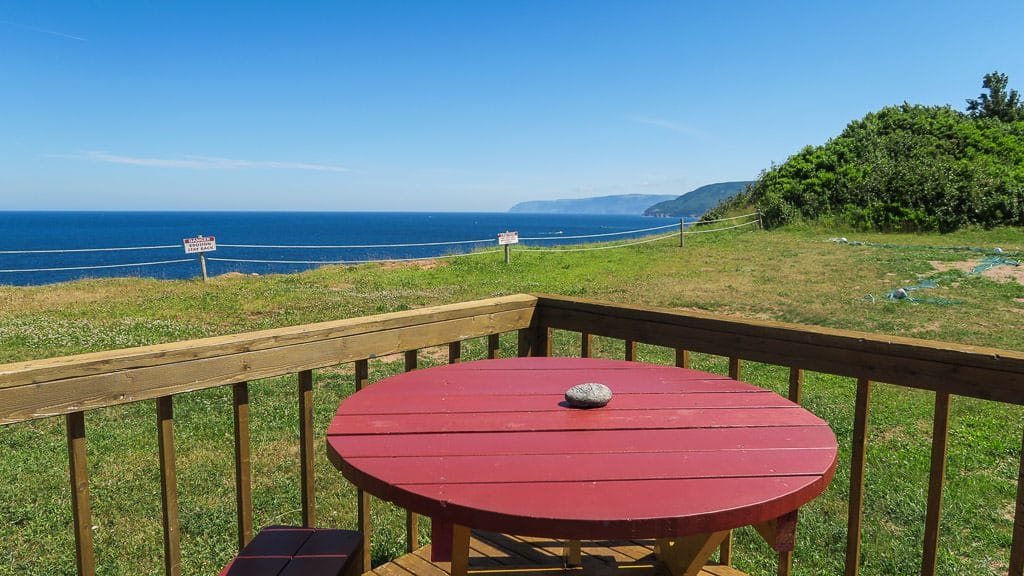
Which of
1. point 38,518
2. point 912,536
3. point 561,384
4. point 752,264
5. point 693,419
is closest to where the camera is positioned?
point 693,419

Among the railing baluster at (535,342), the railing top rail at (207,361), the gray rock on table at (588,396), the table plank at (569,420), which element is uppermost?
the railing top rail at (207,361)

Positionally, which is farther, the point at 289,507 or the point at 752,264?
the point at 752,264

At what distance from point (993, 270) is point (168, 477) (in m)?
13.2

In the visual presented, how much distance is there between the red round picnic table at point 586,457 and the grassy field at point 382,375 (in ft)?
5.27

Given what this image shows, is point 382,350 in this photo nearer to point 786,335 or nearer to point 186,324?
point 786,335

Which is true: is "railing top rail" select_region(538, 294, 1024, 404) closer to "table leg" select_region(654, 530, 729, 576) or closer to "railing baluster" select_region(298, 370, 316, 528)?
"table leg" select_region(654, 530, 729, 576)

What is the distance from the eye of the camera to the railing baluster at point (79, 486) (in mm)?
1589

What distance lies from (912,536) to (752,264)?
35.2 feet

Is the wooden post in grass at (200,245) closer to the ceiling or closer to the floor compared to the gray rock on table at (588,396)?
closer to the floor

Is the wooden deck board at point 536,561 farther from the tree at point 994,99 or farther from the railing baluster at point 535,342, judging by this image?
the tree at point 994,99

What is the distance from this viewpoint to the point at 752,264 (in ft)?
44.2

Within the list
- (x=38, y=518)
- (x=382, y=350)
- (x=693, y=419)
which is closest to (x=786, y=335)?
(x=693, y=419)

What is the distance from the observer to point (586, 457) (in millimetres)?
1394

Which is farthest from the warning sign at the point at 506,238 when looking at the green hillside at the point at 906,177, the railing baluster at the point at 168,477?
the railing baluster at the point at 168,477
